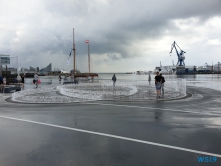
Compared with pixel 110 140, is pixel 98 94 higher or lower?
higher

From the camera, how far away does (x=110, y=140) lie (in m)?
5.26

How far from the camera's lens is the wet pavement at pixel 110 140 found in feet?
13.5

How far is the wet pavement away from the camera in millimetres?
4121

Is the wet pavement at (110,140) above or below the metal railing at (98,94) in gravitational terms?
below

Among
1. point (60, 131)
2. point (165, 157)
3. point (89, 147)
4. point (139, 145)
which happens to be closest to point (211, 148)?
point (165, 157)

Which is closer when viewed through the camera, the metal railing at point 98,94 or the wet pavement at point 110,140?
the wet pavement at point 110,140

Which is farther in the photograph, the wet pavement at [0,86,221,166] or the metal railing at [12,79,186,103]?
the metal railing at [12,79,186,103]

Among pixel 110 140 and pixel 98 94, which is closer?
pixel 110 140

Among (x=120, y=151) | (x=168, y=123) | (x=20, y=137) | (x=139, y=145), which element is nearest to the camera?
(x=120, y=151)

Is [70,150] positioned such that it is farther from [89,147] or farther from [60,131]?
[60,131]

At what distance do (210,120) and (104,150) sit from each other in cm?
509

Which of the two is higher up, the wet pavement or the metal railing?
the metal railing

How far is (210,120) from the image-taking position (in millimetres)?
7500

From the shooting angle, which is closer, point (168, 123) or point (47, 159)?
point (47, 159)
